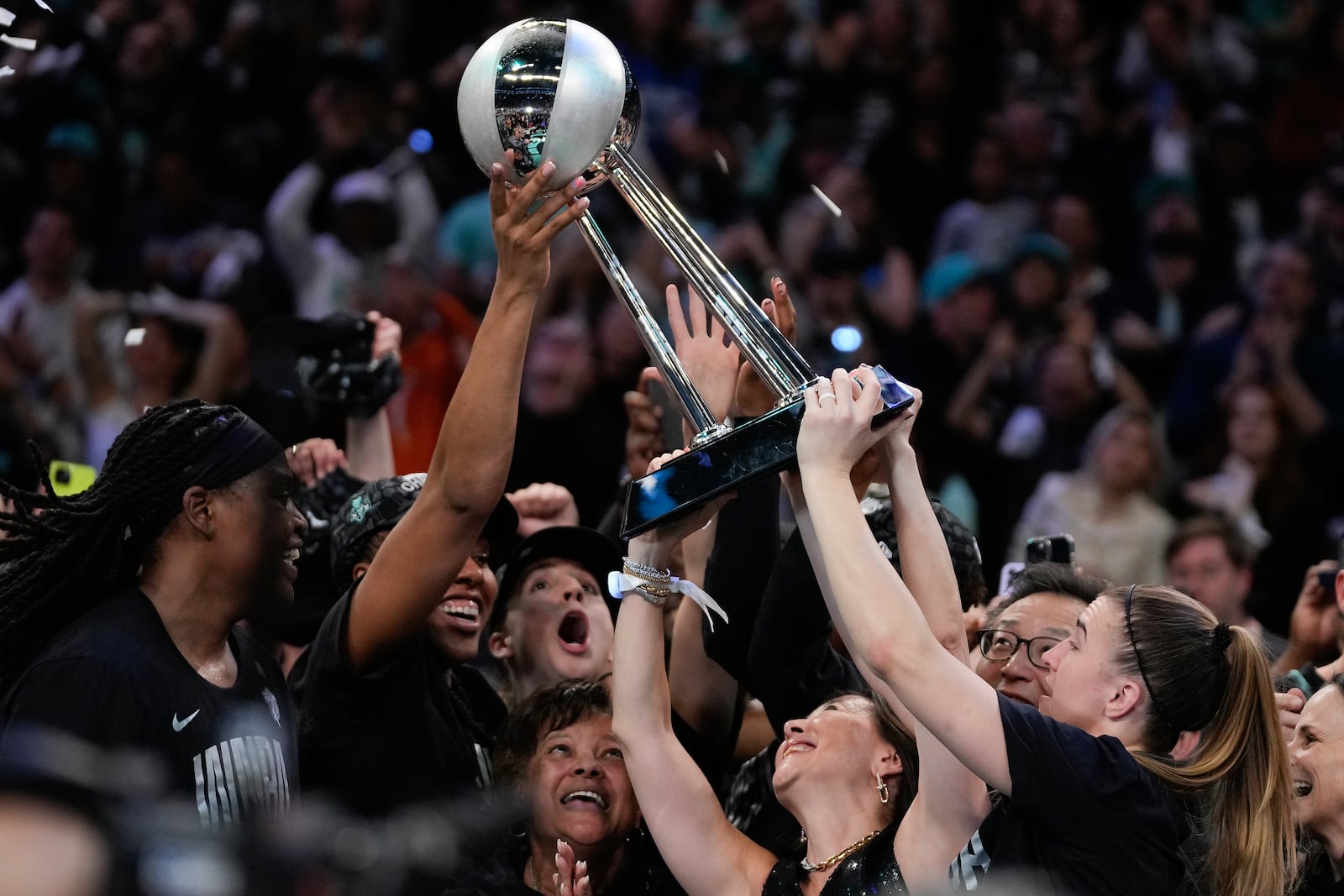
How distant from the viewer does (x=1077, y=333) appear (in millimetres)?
7051

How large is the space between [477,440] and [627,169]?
51 centimetres

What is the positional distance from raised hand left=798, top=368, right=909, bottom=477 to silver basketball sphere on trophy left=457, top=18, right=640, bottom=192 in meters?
0.57

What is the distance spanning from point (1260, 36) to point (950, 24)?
160cm

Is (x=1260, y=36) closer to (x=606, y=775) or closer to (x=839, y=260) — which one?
(x=839, y=260)

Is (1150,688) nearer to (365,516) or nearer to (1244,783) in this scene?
(1244,783)

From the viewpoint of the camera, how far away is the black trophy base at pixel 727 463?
2.44m

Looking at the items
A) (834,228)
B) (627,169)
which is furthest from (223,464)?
(834,228)

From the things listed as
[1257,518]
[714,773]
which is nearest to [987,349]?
[1257,518]

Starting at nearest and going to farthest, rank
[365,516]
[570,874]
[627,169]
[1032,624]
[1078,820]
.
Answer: [1078,820] → [627,169] → [570,874] → [1032,624] → [365,516]

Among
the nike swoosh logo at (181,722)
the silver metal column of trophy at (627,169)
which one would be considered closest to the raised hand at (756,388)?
the silver metal column of trophy at (627,169)

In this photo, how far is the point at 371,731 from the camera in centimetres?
306

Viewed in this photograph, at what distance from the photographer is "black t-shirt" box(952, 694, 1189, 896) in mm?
2250

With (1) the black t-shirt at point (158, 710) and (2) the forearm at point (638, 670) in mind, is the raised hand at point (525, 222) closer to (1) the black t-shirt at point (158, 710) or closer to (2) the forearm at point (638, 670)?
(2) the forearm at point (638, 670)

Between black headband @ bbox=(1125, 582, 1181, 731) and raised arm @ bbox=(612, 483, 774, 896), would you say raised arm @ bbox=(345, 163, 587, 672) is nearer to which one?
raised arm @ bbox=(612, 483, 774, 896)
